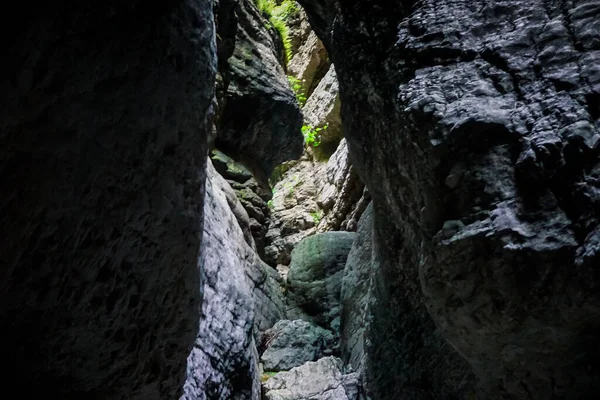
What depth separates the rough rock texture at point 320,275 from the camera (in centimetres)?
854

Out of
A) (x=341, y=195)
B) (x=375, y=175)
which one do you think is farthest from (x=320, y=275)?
(x=375, y=175)

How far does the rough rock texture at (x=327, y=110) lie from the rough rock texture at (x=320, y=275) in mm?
4143

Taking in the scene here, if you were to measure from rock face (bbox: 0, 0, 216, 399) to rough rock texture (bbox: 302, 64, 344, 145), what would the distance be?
1038 cm

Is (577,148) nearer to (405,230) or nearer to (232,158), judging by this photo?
(405,230)

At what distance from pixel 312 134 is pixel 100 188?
36.4ft

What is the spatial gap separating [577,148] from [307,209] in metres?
10.4

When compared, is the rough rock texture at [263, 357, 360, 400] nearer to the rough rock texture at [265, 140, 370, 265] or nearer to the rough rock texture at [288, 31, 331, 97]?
the rough rock texture at [265, 140, 370, 265]

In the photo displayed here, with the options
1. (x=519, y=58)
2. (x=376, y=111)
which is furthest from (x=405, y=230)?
(x=519, y=58)

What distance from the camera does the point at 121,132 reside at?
2.02 m

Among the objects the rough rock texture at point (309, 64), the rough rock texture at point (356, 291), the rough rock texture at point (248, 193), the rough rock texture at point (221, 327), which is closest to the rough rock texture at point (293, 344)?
the rough rock texture at point (356, 291)

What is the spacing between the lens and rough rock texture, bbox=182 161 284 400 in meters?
3.93

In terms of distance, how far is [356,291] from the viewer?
6.74m

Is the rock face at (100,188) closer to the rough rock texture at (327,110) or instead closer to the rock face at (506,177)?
the rock face at (506,177)

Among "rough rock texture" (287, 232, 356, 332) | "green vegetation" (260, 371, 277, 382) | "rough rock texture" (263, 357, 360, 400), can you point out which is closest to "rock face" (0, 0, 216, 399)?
"rough rock texture" (263, 357, 360, 400)
